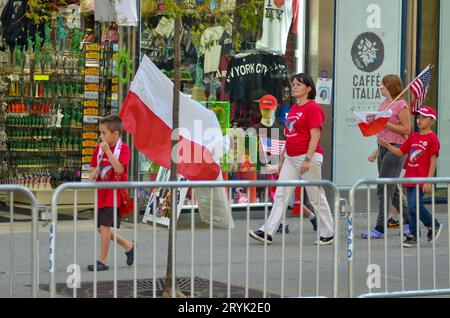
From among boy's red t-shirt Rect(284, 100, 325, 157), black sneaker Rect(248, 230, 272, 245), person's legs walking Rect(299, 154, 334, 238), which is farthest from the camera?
boy's red t-shirt Rect(284, 100, 325, 157)

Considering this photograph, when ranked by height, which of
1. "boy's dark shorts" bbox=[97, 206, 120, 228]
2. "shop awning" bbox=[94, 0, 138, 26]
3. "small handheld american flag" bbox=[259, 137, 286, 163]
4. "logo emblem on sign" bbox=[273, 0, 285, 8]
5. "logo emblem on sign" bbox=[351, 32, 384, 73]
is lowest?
"boy's dark shorts" bbox=[97, 206, 120, 228]

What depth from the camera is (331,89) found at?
567 inches

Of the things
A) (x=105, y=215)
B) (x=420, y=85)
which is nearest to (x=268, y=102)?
(x=420, y=85)

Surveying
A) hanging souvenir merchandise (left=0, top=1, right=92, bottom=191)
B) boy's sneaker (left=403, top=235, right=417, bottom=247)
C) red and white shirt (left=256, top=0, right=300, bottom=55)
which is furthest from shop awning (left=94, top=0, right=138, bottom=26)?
boy's sneaker (left=403, top=235, right=417, bottom=247)

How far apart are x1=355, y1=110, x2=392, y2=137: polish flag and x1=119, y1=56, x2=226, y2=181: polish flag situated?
1.95 metres

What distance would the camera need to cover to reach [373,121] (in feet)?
38.8

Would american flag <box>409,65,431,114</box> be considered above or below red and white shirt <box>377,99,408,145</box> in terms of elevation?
above

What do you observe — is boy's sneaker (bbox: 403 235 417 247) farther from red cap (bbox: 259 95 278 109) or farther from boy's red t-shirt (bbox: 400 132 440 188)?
red cap (bbox: 259 95 278 109)

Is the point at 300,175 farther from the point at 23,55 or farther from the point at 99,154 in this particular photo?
the point at 23,55

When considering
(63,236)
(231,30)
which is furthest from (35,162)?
(63,236)

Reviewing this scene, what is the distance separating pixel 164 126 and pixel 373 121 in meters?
2.75

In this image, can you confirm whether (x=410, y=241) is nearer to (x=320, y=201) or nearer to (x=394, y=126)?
(x=320, y=201)

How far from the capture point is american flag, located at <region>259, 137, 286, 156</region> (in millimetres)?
13914
